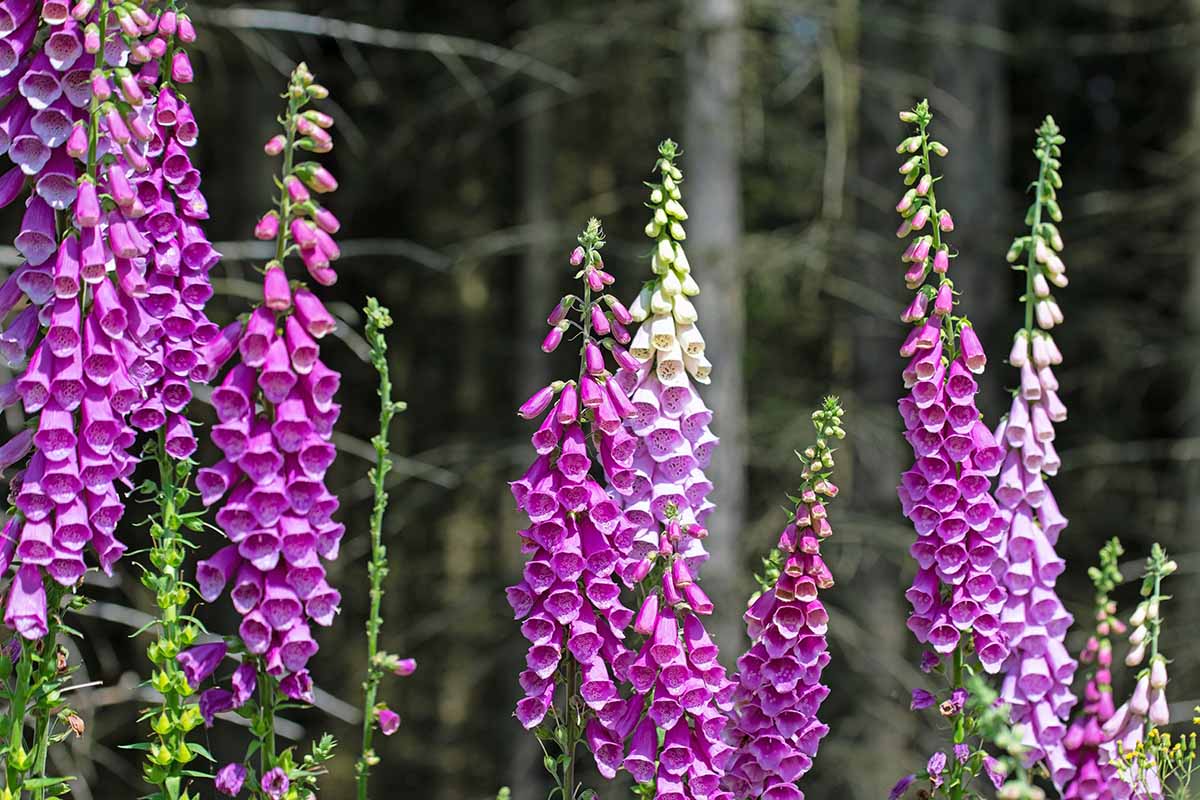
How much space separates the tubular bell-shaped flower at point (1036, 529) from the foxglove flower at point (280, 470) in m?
1.68

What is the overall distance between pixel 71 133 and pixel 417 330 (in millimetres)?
16360

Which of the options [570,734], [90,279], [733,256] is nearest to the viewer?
[90,279]

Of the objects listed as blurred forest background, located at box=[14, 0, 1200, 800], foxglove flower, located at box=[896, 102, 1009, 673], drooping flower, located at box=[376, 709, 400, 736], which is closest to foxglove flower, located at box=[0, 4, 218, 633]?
drooping flower, located at box=[376, 709, 400, 736]

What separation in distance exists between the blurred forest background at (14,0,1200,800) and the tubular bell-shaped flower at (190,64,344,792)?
396 cm

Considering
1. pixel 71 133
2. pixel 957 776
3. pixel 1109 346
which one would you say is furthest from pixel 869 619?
pixel 71 133

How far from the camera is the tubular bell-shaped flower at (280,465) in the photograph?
2750 millimetres

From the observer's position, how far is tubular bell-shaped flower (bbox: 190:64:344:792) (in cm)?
275

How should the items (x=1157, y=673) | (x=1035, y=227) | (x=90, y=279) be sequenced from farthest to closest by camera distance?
(x=1035, y=227) → (x=1157, y=673) → (x=90, y=279)

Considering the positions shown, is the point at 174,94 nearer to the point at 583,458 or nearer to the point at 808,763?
the point at 583,458

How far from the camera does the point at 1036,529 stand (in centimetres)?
351

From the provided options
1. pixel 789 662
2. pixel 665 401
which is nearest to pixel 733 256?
pixel 665 401

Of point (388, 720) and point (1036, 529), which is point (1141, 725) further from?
point (388, 720)

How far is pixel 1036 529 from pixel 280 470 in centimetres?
190

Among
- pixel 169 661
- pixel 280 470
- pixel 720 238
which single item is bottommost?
pixel 169 661
